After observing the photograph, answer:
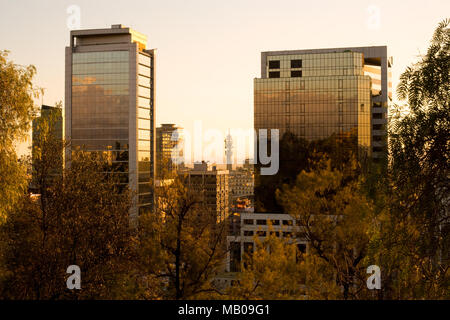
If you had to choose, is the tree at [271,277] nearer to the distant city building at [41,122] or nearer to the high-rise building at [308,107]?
the distant city building at [41,122]

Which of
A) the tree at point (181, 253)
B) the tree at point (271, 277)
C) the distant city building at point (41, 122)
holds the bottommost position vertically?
the tree at point (271, 277)

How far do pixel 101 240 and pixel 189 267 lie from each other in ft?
11.2

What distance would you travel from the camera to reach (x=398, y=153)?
15836 mm

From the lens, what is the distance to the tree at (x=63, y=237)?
16.9 meters

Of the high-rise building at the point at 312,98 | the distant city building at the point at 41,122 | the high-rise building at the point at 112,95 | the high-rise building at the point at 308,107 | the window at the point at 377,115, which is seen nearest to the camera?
the distant city building at the point at 41,122

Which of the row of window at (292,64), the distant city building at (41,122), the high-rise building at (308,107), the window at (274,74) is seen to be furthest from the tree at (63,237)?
the row of window at (292,64)

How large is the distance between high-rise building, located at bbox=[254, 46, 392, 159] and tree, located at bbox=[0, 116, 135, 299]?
8467 cm

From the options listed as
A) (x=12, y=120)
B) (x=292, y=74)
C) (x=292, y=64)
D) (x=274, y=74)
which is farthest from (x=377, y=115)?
(x=12, y=120)

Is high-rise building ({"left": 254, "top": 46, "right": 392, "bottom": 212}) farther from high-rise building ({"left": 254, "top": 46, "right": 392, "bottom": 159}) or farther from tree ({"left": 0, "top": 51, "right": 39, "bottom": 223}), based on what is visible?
tree ({"left": 0, "top": 51, "right": 39, "bottom": 223})

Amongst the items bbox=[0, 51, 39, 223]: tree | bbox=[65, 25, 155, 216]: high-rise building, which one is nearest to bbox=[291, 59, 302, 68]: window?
bbox=[65, 25, 155, 216]: high-rise building

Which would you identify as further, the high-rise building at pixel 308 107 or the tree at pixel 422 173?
the high-rise building at pixel 308 107

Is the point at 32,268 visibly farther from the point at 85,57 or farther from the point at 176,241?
the point at 85,57

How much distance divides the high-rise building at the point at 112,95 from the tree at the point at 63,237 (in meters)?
108

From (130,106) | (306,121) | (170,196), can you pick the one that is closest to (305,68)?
(306,121)
